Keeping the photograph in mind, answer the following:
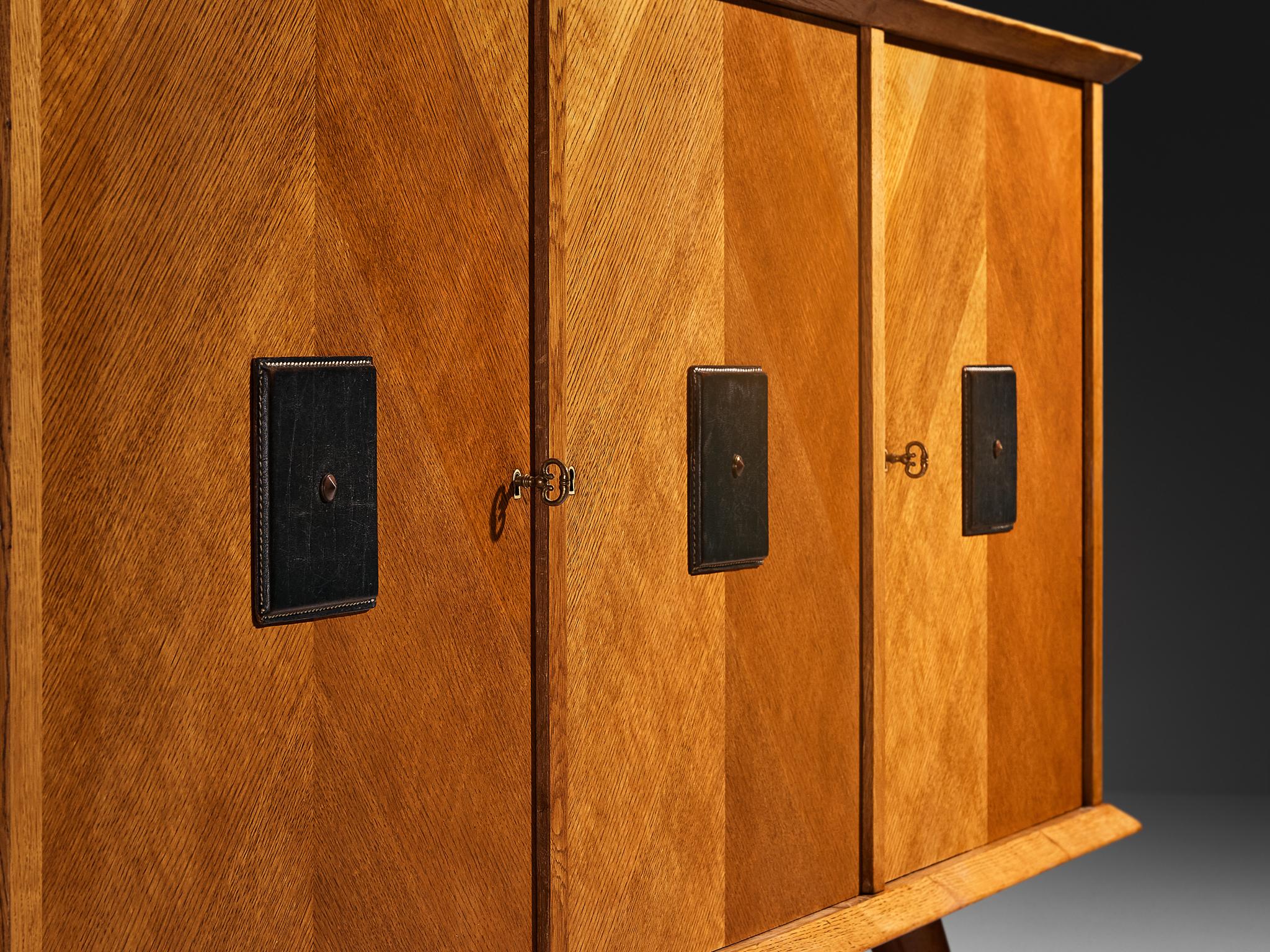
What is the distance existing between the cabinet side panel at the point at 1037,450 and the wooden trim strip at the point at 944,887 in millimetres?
43

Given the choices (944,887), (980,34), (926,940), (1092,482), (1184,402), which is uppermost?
(980,34)

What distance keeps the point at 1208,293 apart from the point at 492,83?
3558 mm

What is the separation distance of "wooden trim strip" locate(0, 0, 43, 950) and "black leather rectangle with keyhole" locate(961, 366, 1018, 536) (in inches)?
59.0

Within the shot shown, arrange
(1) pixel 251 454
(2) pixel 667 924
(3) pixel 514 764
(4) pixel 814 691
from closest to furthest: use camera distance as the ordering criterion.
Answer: (1) pixel 251 454 → (3) pixel 514 764 → (2) pixel 667 924 → (4) pixel 814 691

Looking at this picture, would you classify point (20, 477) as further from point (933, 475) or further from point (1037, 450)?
point (1037, 450)

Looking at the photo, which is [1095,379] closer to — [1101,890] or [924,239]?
[924,239]

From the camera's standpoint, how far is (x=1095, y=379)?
8.71 feet

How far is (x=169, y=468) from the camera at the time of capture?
1.41 meters

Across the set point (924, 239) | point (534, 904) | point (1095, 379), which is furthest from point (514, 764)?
point (1095, 379)

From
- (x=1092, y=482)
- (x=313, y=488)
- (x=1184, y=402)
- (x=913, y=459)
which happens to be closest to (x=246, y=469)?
(x=313, y=488)

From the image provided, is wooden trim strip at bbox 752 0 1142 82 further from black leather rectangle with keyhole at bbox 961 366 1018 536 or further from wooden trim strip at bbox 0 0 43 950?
wooden trim strip at bbox 0 0 43 950

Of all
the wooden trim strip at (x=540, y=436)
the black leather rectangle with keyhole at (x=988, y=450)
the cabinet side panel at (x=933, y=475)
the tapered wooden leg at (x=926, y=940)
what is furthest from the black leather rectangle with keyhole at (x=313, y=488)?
the tapered wooden leg at (x=926, y=940)

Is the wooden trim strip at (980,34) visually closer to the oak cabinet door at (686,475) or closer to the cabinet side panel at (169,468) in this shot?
the oak cabinet door at (686,475)

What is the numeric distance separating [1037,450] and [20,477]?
1.74 metres
